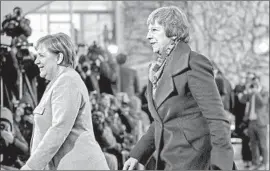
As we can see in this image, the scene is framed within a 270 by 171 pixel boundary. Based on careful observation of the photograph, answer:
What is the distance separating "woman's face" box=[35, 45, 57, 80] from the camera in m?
4.98

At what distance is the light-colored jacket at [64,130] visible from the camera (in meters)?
4.80

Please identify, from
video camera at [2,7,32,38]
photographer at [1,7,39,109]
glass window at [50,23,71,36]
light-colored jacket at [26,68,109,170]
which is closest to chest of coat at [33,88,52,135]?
light-colored jacket at [26,68,109,170]

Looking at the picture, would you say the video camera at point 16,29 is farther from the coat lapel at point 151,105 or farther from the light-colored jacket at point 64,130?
the coat lapel at point 151,105

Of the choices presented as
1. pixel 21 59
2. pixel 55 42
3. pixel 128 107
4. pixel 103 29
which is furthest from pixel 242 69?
pixel 55 42

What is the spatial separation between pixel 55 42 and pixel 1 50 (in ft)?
20.2

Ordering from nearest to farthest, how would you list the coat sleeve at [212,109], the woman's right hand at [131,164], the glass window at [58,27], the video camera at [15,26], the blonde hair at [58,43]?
the coat sleeve at [212,109]
the woman's right hand at [131,164]
the blonde hair at [58,43]
the video camera at [15,26]
the glass window at [58,27]

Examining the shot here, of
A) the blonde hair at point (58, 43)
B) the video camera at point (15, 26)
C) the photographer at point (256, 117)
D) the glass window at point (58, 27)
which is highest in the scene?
the blonde hair at point (58, 43)

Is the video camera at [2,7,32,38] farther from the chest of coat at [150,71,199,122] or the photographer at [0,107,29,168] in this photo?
the chest of coat at [150,71,199,122]

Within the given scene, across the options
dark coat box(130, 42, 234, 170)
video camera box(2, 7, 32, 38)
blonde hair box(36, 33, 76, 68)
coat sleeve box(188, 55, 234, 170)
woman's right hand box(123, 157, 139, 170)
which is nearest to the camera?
coat sleeve box(188, 55, 234, 170)

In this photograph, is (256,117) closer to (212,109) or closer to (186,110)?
(186,110)

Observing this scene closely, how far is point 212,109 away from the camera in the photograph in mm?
4285

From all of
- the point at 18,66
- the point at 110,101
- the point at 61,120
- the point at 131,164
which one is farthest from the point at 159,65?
the point at 110,101

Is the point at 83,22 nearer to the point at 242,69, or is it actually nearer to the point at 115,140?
the point at 242,69

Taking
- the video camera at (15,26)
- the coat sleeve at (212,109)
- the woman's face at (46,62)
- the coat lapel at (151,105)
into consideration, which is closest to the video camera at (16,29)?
the video camera at (15,26)
